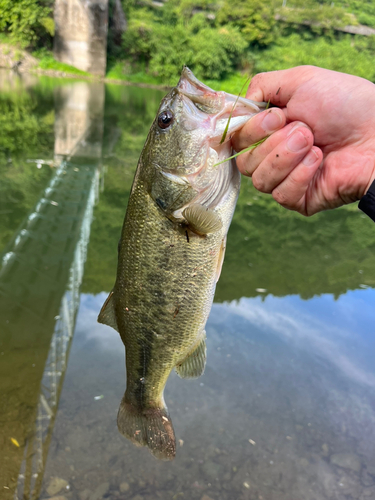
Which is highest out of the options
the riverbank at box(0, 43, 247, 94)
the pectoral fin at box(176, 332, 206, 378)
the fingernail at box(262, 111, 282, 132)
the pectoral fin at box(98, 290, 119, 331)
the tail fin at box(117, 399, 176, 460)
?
the fingernail at box(262, 111, 282, 132)

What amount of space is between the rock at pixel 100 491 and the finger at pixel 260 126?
2.73 m

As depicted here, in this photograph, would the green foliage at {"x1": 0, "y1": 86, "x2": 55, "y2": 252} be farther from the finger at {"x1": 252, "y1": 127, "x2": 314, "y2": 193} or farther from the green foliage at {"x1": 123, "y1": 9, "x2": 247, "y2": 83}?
the green foliage at {"x1": 123, "y1": 9, "x2": 247, "y2": 83}

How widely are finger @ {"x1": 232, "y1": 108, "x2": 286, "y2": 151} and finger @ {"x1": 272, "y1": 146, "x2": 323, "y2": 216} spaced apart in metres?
0.22

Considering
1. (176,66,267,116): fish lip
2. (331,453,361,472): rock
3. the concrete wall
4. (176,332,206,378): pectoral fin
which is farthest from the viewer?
the concrete wall

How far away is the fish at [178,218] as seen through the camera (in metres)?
1.79

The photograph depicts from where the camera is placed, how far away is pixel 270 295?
5703 millimetres

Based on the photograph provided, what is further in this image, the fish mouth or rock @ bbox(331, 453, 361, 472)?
rock @ bbox(331, 453, 361, 472)

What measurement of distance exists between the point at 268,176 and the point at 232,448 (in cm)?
257

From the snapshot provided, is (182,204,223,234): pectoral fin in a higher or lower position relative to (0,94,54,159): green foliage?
higher

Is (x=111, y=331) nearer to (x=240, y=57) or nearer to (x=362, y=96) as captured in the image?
(x=362, y=96)

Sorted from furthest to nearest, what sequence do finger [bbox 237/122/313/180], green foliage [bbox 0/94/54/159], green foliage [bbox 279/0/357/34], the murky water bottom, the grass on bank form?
1. green foliage [bbox 279/0/357/34]
2. the grass on bank
3. green foliage [bbox 0/94/54/159]
4. the murky water bottom
5. finger [bbox 237/122/313/180]

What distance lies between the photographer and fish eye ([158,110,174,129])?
71.4 inches

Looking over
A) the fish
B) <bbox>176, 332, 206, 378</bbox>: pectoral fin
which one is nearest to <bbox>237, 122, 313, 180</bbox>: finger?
the fish

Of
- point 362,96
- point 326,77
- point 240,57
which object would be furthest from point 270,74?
point 240,57
